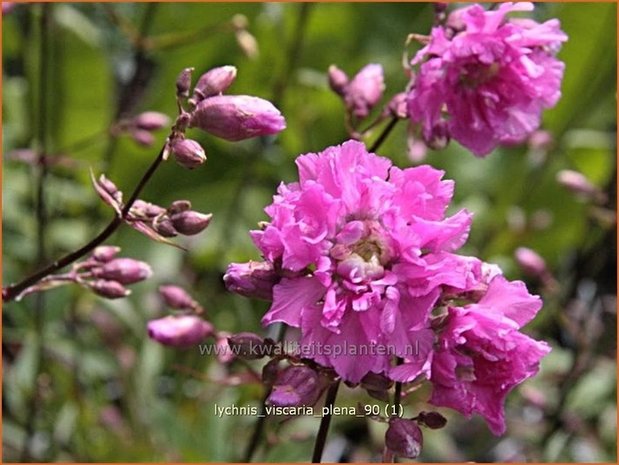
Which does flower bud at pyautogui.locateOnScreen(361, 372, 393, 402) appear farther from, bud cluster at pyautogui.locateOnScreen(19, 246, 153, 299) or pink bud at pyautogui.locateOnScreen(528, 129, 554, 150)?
pink bud at pyautogui.locateOnScreen(528, 129, 554, 150)

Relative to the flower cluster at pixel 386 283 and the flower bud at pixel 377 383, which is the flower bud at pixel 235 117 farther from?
the flower bud at pixel 377 383

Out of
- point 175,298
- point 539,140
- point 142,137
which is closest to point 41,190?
point 142,137

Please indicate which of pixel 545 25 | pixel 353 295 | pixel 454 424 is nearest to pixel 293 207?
pixel 353 295

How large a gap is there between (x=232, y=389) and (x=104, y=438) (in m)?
0.24

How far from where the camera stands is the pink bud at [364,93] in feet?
3.18

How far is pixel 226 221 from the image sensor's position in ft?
5.52

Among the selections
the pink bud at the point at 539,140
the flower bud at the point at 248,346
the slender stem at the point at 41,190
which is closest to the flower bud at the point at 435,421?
the flower bud at the point at 248,346

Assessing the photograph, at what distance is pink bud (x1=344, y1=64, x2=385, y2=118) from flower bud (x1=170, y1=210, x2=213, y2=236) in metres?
0.26

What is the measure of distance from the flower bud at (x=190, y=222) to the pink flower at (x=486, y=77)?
0.26 m

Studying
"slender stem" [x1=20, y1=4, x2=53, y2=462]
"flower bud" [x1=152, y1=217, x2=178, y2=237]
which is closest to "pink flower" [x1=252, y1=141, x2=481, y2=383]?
"flower bud" [x1=152, y1=217, x2=178, y2=237]

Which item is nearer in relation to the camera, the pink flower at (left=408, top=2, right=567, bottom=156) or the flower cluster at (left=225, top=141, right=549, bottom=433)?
the flower cluster at (left=225, top=141, right=549, bottom=433)

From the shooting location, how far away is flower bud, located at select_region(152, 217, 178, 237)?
781 mm

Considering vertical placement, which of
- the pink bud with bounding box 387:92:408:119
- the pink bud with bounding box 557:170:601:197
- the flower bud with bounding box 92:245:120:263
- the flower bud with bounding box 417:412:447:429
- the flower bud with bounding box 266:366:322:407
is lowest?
the pink bud with bounding box 557:170:601:197

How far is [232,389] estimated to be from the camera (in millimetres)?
1638
